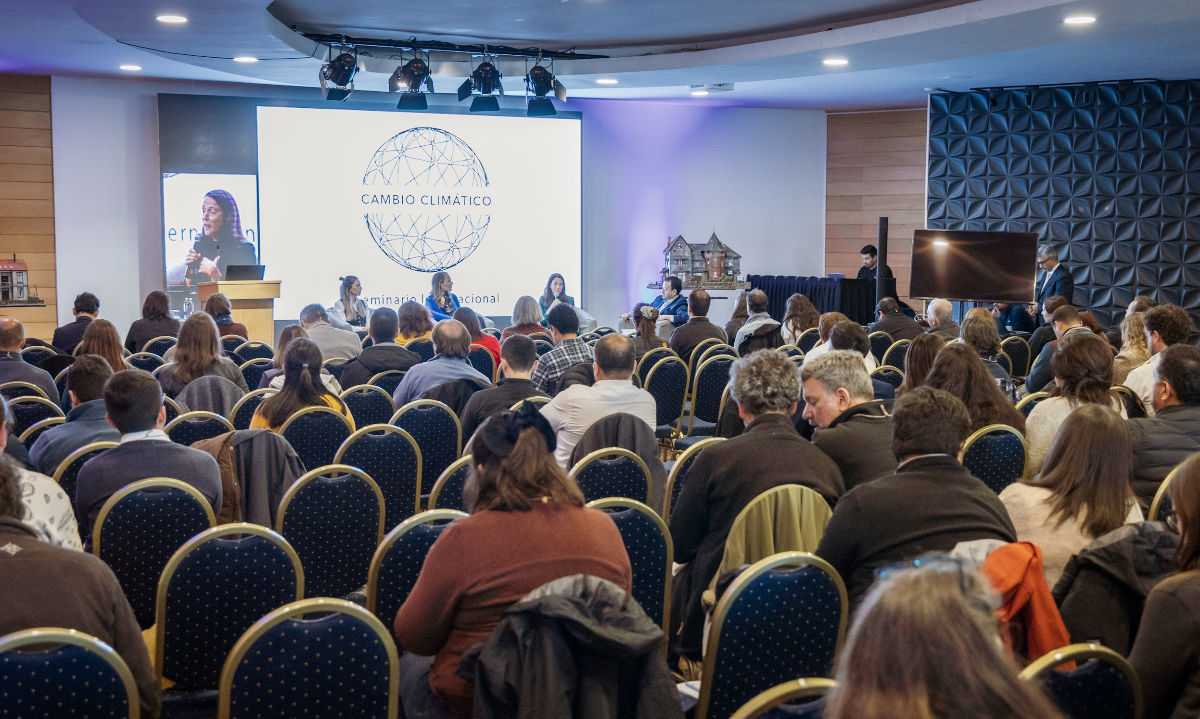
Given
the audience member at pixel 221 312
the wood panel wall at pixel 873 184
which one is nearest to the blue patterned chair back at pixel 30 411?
the audience member at pixel 221 312

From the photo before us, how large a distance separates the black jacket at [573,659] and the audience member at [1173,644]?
1033 millimetres

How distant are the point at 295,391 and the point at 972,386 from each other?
311 cm

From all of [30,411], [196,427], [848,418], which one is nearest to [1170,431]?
[848,418]

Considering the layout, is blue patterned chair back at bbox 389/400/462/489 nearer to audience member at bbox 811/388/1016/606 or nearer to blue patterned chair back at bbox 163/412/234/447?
blue patterned chair back at bbox 163/412/234/447

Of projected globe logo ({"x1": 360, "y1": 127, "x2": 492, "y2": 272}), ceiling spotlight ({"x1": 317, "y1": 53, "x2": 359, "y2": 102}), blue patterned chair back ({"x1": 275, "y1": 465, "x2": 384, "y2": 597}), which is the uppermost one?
ceiling spotlight ({"x1": 317, "y1": 53, "x2": 359, "y2": 102})

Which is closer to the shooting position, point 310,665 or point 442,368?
point 310,665

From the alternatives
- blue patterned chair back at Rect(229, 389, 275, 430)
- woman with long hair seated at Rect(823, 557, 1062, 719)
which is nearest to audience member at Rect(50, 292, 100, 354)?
blue patterned chair back at Rect(229, 389, 275, 430)

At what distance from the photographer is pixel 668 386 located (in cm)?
717

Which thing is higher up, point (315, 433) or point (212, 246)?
point (212, 246)

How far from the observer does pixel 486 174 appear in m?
14.4

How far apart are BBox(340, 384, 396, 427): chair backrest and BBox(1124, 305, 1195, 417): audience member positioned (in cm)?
408

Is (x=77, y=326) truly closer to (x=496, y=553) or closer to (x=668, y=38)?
(x=668, y=38)

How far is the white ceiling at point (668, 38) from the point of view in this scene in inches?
338

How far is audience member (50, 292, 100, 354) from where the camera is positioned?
856cm
